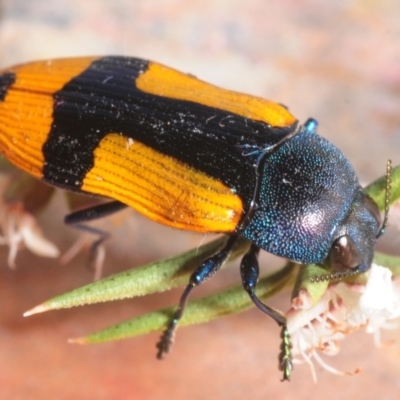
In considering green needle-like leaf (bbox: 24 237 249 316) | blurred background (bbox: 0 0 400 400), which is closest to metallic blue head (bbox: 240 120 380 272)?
green needle-like leaf (bbox: 24 237 249 316)

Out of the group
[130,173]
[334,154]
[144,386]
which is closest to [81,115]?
[130,173]

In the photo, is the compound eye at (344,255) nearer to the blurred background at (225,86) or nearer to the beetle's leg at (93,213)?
the blurred background at (225,86)

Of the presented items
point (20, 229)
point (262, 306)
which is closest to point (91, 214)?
point (20, 229)

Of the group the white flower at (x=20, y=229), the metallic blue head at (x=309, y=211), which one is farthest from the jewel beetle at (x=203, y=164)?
the white flower at (x=20, y=229)

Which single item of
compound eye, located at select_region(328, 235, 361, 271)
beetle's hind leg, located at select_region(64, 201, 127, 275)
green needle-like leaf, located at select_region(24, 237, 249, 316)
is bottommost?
beetle's hind leg, located at select_region(64, 201, 127, 275)

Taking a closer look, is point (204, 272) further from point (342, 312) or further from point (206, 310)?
point (342, 312)

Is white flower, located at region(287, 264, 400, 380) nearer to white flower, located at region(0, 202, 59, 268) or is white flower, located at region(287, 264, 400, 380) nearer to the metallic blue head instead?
the metallic blue head
